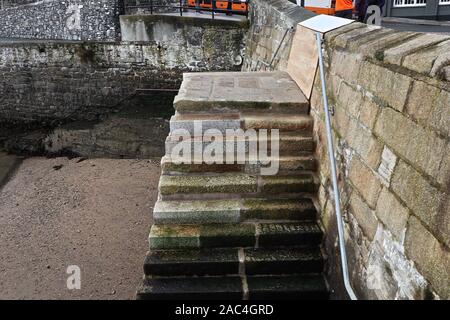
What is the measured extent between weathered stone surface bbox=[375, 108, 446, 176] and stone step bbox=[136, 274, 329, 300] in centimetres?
142

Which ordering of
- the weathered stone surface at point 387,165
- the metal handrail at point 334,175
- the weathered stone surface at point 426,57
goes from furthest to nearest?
the metal handrail at point 334,175
the weathered stone surface at point 387,165
the weathered stone surface at point 426,57

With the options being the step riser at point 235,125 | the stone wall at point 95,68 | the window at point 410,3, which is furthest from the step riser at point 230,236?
the window at point 410,3

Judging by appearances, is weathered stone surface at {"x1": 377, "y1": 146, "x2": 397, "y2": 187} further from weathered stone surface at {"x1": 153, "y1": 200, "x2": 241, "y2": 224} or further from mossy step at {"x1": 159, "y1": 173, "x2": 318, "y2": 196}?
weathered stone surface at {"x1": 153, "y1": 200, "x2": 241, "y2": 224}

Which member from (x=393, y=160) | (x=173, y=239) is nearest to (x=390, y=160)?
(x=393, y=160)

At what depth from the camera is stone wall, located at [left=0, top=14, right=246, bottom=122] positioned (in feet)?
32.3

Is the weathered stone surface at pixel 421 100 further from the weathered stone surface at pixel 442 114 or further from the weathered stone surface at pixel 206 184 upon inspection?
the weathered stone surface at pixel 206 184

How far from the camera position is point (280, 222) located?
3.64 meters

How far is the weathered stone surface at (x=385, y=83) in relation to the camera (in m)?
2.32

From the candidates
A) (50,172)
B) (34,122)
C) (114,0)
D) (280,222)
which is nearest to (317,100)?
(280,222)

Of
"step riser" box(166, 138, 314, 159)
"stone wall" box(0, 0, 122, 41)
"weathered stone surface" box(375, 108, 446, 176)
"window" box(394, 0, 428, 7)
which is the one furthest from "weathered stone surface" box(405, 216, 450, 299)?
"window" box(394, 0, 428, 7)

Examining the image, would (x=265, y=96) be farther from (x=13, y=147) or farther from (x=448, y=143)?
(x=13, y=147)

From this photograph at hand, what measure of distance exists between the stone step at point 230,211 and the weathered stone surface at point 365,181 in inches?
30.4

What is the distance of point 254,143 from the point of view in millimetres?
3922
